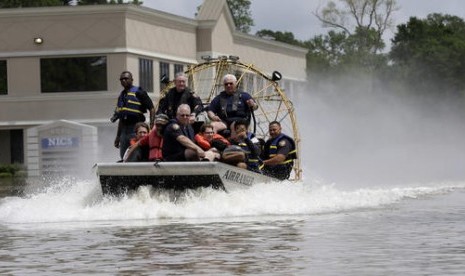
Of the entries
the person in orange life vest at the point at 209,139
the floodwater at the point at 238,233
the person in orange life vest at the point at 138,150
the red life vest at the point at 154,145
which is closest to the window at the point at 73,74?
the floodwater at the point at 238,233

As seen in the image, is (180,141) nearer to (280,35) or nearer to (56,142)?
(56,142)

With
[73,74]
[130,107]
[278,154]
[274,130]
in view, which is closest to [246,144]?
[278,154]

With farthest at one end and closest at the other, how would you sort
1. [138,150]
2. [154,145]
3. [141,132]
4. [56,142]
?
1. [56,142]
2. [141,132]
3. [138,150]
4. [154,145]

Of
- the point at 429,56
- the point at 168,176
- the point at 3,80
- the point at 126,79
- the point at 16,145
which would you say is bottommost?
the point at 168,176

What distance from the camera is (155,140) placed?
2145cm

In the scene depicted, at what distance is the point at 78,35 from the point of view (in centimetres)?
6009

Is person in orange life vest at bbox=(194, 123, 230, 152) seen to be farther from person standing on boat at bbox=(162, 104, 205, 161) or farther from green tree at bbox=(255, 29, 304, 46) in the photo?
green tree at bbox=(255, 29, 304, 46)

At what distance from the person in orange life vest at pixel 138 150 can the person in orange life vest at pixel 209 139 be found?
82cm

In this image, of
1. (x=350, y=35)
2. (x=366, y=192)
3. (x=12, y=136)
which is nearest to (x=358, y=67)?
(x=350, y=35)

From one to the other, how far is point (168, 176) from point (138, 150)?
43.5 inches

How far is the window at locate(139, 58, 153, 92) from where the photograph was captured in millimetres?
→ 61231

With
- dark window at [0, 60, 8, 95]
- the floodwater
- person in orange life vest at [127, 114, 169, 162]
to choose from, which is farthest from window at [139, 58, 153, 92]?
person in orange life vest at [127, 114, 169, 162]

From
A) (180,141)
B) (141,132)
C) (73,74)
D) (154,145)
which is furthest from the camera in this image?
(73,74)

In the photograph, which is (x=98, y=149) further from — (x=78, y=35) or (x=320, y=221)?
(x=320, y=221)
